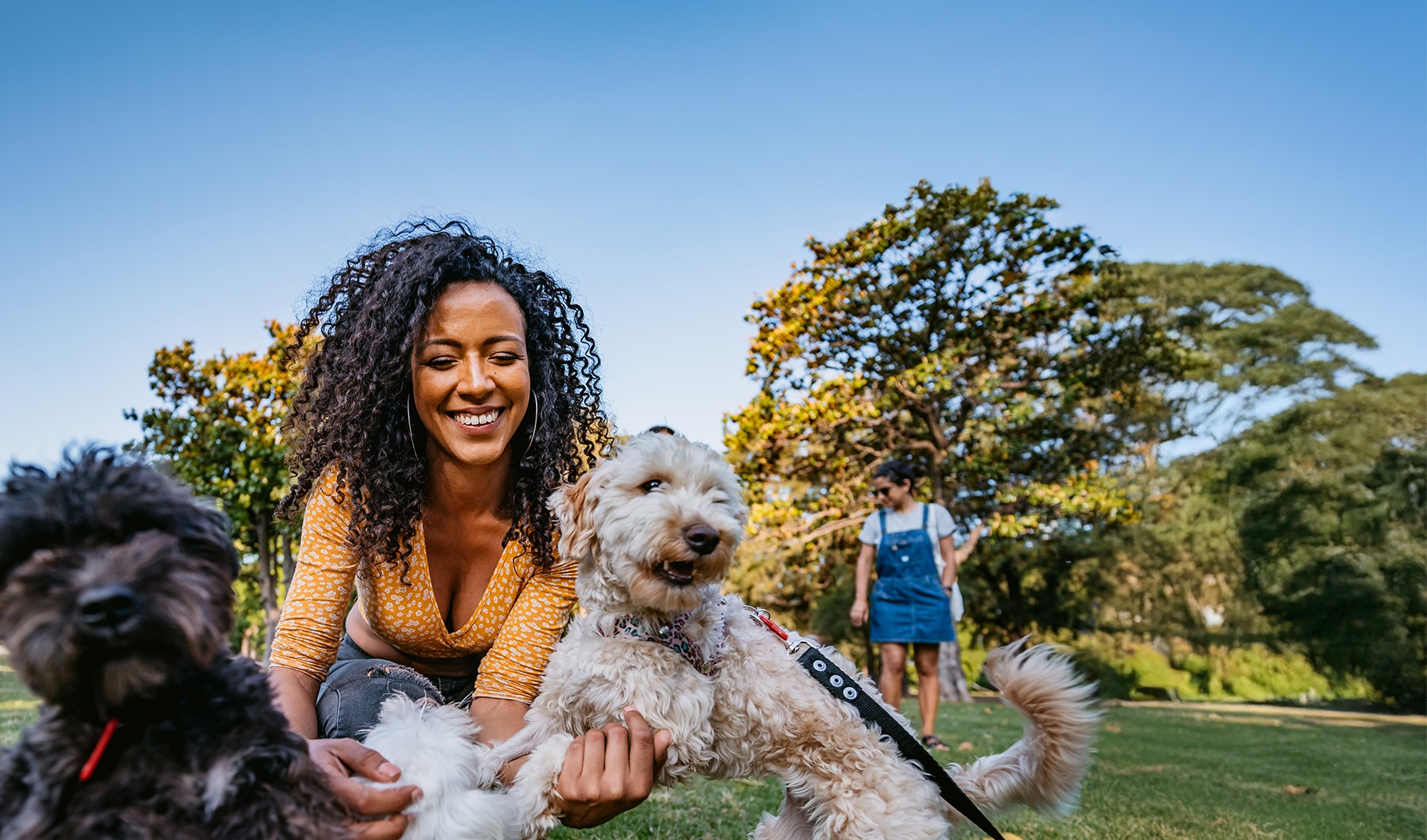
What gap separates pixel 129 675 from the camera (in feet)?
4.54

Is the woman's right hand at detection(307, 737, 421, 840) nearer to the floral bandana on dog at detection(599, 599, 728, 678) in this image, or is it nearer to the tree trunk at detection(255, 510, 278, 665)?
the floral bandana on dog at detection(599, 599, 728, 678)

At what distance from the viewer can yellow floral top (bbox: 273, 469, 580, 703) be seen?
283cm

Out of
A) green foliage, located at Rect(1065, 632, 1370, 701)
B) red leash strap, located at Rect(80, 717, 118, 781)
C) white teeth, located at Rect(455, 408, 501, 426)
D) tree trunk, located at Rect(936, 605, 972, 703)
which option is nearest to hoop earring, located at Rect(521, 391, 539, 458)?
white teeth, located at Rect(455, 408, 501, 426)

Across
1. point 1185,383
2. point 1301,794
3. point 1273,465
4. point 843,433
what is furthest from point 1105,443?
point 1301,794

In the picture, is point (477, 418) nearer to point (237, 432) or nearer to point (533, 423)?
point (533, 423)

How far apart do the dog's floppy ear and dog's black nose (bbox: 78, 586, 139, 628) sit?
1.54m

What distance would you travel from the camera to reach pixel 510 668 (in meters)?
2.95

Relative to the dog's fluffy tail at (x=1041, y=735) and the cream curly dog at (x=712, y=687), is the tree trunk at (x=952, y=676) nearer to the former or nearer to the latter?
the dog's fluffy tail at (x=1041, y=735)

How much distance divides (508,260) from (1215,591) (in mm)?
28144

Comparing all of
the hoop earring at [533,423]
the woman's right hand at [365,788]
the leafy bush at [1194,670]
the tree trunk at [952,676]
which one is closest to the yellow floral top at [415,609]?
the hoop earring at [533,423]

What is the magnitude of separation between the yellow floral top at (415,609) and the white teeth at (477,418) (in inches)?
18.9

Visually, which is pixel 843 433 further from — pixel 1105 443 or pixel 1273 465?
pixel 1273 465

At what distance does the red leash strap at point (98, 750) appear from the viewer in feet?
4.74

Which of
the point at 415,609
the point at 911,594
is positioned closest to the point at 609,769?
the point at 415,609
